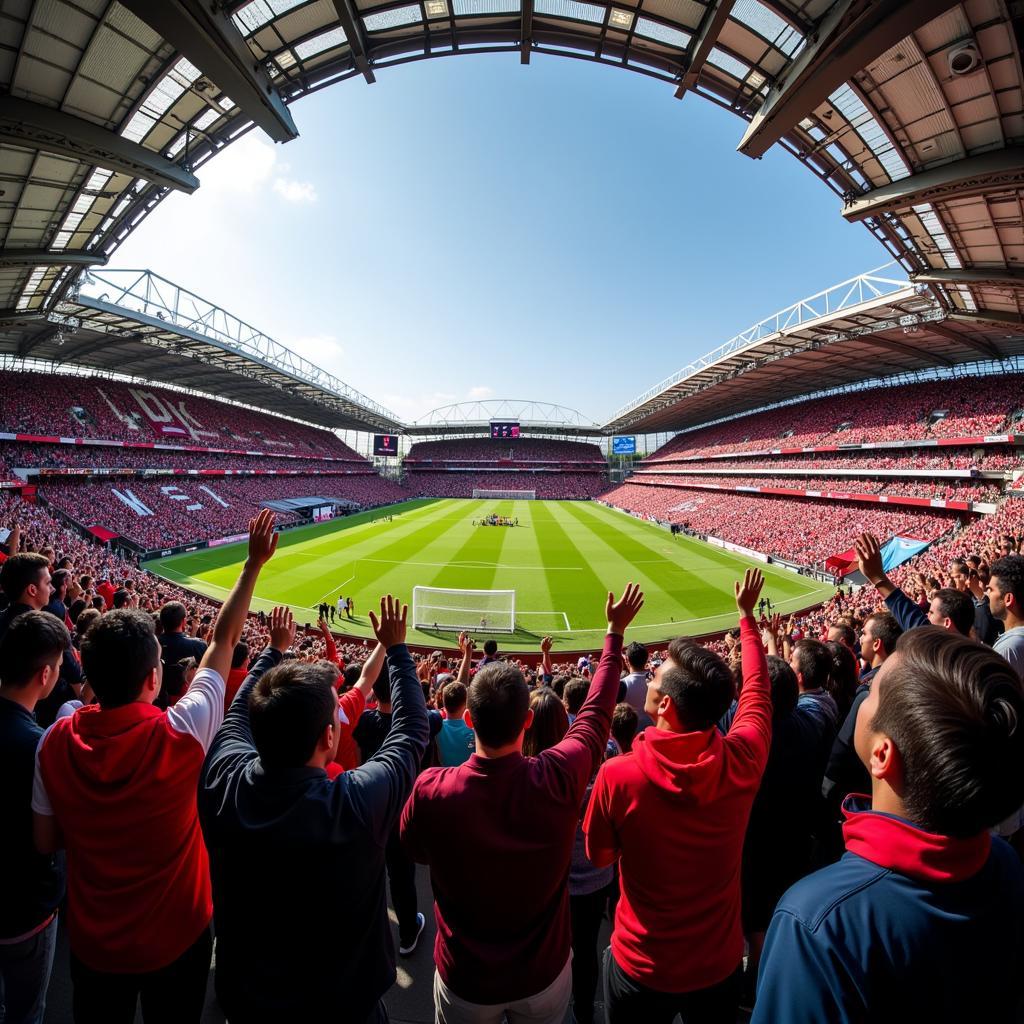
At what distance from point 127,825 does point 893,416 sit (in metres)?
45.2

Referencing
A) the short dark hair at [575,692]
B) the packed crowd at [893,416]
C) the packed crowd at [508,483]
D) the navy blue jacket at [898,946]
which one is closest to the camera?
the navy blue jacket at [898,946]

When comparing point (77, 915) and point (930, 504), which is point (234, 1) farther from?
point (930, 504)

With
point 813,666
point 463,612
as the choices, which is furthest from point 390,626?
point 463,612

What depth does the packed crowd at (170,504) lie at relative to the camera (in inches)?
1174

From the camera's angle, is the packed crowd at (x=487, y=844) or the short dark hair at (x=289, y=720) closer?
the packed crowd at (x=487, y=844)

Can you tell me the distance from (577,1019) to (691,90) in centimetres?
1267

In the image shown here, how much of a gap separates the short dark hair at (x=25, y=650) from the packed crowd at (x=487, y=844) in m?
0.01

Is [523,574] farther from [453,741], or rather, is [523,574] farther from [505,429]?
[505,429]

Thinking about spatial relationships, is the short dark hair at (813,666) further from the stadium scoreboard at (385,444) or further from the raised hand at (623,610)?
the stadium scoreboard at (385,444)

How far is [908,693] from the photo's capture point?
1.35 meters

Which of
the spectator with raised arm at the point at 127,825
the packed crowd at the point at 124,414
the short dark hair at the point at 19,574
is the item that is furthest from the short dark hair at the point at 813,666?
the packed crowd at the point at 124,414

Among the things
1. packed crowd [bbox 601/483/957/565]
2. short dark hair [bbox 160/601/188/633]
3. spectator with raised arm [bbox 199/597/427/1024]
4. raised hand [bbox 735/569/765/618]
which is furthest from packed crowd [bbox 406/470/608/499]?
spectator with raised arm [bbox 199/597/427/1024]

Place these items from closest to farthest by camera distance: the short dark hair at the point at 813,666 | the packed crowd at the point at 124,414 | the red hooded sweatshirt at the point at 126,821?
the red hooded sweatshirt at the point at 126,821 < the short dark hair at the point at 813,666 < the packed crowd at the point at 124,414

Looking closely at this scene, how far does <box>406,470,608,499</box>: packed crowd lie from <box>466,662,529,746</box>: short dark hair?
80.3 m
